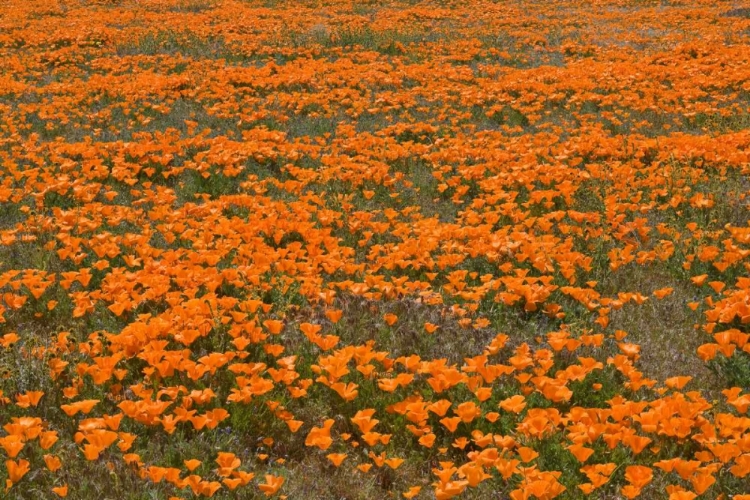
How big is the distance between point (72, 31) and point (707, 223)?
20463 mm

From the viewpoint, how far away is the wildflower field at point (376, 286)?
389 cm

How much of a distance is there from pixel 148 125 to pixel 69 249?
6449mm

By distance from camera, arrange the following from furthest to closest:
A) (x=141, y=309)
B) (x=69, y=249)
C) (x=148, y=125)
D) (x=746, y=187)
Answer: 1. (x=148, y=125)
2. (x=746, y=187)
3. (x=69, y=249)
4. (x=141, y=309)

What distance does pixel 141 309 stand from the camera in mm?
5742

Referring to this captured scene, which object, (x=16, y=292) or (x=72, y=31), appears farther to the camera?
(x=72, y=31)

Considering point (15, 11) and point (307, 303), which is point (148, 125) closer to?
point (307, 303)

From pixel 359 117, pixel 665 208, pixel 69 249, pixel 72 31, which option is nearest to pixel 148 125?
pixel 359 117

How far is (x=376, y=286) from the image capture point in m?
6.11

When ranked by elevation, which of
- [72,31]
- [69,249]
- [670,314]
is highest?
[72,31]

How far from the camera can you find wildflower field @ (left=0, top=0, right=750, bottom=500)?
3.89m

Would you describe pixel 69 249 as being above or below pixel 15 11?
below

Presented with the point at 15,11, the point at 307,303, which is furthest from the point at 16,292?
the point at 15,11

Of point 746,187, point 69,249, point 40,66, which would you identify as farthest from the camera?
point 40,66

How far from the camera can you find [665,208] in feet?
26.4
